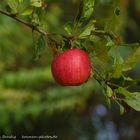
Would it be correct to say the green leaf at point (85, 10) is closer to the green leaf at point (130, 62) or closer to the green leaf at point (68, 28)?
the green leaf at point (68, 28)

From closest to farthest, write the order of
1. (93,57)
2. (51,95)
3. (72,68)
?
(72,68) → (93,57) → (51,95)

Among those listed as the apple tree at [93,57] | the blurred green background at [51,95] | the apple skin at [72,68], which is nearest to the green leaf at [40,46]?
the apple tree at [93,57]

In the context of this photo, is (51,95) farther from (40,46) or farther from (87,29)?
(87,29)

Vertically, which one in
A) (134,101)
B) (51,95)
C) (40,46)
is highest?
(40,46)

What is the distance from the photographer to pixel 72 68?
1118 millimetres

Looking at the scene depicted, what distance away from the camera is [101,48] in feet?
3.91

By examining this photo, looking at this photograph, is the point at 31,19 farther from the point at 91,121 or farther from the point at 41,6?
the point at 91,121

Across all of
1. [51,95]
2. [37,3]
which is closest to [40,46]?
[37,3]

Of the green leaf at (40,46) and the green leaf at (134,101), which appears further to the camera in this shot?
the green leaf at (40,46)

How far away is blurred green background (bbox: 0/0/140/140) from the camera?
3.54m

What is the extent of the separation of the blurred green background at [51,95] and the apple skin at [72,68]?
55 cm

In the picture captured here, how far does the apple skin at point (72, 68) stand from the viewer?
1114mm

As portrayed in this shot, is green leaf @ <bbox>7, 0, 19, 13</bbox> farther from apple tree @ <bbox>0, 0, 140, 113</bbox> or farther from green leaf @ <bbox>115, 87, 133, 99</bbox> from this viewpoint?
green leaf @ <bbox>115, 87, 133, 99</bbox>

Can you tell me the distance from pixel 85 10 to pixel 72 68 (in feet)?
0.49
